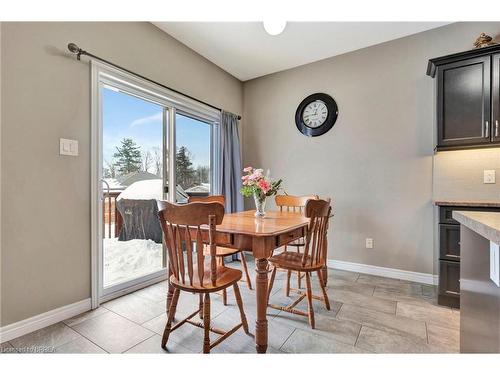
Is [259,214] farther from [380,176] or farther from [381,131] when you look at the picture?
[381,131]

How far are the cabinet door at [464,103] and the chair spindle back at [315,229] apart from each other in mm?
1477

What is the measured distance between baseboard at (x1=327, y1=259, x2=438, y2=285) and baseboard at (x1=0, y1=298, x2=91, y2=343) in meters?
2.67

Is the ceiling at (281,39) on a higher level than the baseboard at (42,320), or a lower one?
higher

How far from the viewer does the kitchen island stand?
33.3 inches

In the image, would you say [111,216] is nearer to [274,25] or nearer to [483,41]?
[274,25]

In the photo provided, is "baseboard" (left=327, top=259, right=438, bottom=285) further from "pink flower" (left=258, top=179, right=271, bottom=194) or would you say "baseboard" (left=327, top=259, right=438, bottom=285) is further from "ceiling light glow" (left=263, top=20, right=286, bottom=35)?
"ceiling light glow" (left=263, top=20, right=286, bottom=35)

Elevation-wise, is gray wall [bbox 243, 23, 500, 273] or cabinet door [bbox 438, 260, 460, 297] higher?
gray wall [bbox 243, 23, 500, 273]

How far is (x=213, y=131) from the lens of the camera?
353 cm

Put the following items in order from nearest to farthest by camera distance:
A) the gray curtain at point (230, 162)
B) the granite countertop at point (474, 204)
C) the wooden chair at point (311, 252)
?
the wooden chair at point (311, 252) → the granite countertop at point (474, 204) → the gray curtain at point (230, 162)

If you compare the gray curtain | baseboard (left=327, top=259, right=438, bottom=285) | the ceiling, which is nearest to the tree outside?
the gray curtain

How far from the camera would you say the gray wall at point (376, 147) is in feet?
8.68

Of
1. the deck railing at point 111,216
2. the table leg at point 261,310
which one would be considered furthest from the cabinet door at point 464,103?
the deck railing at point 111,216

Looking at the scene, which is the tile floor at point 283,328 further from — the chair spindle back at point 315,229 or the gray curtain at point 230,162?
the gray curtain at point 230,162

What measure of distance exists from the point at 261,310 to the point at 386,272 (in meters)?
2.04
